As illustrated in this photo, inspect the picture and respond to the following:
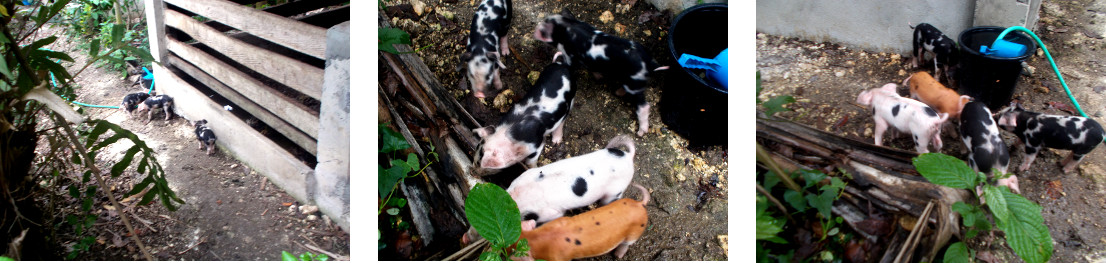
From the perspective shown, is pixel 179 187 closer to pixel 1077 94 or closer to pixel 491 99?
pixel 491 99

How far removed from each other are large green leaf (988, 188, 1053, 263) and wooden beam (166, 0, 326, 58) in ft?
6.30

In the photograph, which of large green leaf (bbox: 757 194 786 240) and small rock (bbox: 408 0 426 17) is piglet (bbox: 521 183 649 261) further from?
small rock (bbox: 408 0 426 17)

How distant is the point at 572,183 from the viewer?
6.46 feet

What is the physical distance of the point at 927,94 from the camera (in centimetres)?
251

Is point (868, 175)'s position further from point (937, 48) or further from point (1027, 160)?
point (937, 48)

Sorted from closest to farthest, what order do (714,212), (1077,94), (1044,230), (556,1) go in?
(1044,230) < (714,212) < (1077,94) < (556,1)

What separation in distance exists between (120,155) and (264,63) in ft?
2.32

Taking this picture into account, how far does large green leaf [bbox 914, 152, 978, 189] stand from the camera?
5.56 ft

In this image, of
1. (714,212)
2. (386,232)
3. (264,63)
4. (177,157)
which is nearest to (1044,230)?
(714,212)

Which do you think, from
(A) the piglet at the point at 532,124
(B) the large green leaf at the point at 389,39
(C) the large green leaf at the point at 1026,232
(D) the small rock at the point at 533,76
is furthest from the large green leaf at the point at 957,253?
(B) the large green leaf at the point at 389,39

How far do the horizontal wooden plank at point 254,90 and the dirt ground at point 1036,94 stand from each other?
4.99ft

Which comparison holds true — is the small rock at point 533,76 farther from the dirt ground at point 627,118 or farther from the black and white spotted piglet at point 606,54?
the black and white spotted piglet at point 606,54

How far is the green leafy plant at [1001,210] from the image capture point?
163 centimetres

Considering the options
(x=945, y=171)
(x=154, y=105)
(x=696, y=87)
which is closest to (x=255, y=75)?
(x=154, y=105)
